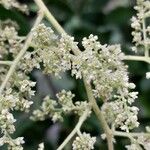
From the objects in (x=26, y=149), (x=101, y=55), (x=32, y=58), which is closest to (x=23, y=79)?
(x=32, y=58)

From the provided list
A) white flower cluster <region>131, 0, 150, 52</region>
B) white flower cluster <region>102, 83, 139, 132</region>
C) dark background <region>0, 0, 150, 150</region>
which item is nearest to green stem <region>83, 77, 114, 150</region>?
white flower cluster <region>102, 83, 139, 132</region>

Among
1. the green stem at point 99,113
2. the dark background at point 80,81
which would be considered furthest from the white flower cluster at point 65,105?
the dark background at point 80,81

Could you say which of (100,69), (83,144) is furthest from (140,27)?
(83,144)

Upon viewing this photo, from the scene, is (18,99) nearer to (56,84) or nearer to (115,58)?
(115,58)

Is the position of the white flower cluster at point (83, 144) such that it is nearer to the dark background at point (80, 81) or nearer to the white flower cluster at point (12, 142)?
the white flower cluster at point (12, 142)

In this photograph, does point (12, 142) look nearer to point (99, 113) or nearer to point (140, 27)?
point (99, 113)

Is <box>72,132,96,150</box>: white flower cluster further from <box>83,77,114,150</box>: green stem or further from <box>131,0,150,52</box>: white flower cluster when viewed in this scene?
<box>131,0,150,52</box>: white flower cluster
